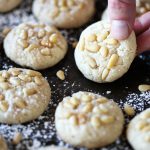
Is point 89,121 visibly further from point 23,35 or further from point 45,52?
point 23,35

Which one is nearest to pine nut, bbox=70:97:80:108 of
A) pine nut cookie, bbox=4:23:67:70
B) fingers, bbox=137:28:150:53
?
pine nut cookie, bbox=4:23:67:70

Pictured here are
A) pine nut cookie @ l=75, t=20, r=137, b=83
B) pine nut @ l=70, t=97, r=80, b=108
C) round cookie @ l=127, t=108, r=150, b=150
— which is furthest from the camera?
pine nut cookie @ l=75, t=20, r=137, b=83

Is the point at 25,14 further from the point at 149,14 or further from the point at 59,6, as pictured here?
the point at 149,14

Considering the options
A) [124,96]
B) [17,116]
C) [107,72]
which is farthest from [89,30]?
[17,116]

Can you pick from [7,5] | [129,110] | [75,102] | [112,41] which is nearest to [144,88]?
[129,110]

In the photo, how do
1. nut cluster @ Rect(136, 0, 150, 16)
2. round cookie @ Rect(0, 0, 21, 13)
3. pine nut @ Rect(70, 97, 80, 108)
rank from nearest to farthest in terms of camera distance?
pine nut @ Rect(70, 97, 80, 108)
nut cluster @ Rect(136, 0, 150, 16)
round cookie @ Rect(0, 0, 21, 13)

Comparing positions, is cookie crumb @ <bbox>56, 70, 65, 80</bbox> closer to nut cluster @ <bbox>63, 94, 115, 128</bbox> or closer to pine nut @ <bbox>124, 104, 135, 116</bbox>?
nut cluster @ <bbox>63, 94, 115, 128</bbox>

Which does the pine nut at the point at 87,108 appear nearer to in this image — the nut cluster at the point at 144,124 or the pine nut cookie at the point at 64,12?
the nut cluster at the point at 144,124
